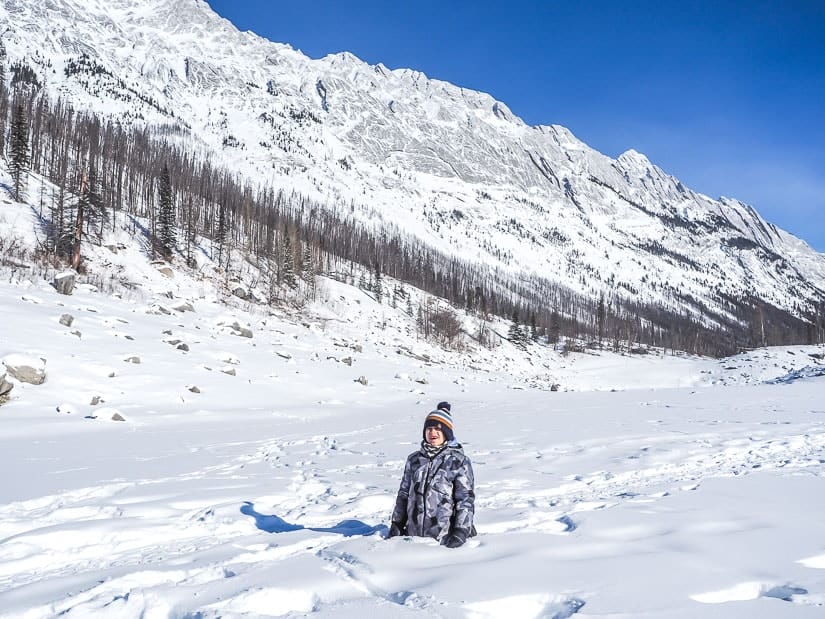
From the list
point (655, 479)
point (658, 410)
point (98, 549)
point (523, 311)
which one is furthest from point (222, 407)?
point (523, 311)

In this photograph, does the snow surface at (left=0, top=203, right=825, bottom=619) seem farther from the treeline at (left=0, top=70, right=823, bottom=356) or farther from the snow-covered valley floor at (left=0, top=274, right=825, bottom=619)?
the treeline at (left=0, top=70, right=823, bottom=356)

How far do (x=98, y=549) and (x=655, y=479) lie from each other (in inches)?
276

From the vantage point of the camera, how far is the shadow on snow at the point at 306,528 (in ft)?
16.4

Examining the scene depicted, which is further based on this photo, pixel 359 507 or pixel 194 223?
pixel 194 223

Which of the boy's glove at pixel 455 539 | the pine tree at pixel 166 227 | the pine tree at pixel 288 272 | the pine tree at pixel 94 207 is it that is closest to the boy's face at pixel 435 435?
the boy's glove at pixel 455 539

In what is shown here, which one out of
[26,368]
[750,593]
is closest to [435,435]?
[750,593]

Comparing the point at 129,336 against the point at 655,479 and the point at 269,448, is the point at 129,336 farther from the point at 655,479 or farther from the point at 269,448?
the point at 655,479

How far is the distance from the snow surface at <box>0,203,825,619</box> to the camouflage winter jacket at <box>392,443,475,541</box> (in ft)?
1.09

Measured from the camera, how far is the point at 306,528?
5141 mm

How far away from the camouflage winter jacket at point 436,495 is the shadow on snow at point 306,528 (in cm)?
48

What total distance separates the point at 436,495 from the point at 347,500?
2.30m

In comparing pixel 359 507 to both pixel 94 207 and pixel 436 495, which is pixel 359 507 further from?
pixel 94 207

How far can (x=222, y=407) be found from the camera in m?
16.3

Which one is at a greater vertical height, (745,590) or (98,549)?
(745,590)
